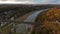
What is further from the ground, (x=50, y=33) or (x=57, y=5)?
(x=57, y=5)

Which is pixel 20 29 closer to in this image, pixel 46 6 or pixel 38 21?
pixel 38 21

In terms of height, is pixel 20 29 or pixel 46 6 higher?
pixel 46 6

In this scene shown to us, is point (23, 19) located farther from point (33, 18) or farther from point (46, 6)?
point (46, 6)

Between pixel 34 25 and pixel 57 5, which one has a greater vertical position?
pixel 57 5

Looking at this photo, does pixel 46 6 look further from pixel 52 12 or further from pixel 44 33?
pixel 44 33

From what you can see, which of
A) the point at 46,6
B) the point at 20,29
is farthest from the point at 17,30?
the point at 46,6

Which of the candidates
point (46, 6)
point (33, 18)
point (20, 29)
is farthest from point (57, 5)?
point (20, 29)

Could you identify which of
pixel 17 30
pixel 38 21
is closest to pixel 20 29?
pixel 17 30
